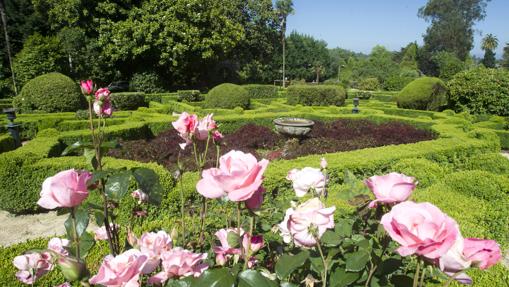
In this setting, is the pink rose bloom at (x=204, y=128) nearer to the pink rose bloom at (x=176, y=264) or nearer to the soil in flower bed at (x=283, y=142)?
the pink rose bloom at (x=176, y=264)

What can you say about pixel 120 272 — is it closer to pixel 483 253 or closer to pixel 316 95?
pixel 483 253

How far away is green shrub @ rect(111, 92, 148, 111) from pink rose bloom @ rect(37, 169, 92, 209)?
15.7m

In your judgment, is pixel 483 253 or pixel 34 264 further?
pixel 34 264

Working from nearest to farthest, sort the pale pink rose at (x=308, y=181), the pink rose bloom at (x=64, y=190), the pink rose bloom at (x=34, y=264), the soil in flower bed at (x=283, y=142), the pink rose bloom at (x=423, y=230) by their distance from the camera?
the pink rose bloom at (x=423, y=230)
the pink rose bloom at (x=64, y=190)
the pink rose bloom at (x=34, y=264)
the pale pink rose at (x=308, y=181)
the soil in flower bed at (x=283, y=142)

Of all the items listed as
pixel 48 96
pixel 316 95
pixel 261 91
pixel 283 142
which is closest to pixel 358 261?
pixel 283 142

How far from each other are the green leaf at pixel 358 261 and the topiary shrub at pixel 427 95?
636 inches

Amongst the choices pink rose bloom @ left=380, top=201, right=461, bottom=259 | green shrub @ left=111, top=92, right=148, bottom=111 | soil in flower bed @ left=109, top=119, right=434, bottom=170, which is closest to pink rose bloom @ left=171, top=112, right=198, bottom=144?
pink rose bloom @ left=380, top=201, right=461, bottom=259

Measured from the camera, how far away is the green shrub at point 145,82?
2294 cm

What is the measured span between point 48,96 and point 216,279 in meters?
14.3

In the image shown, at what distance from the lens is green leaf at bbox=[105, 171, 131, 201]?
120 centimetres

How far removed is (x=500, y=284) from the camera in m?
2.54

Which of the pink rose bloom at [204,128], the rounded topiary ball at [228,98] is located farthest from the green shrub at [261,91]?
the pink rose bloom at [204,128]

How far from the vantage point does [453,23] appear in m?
49.4

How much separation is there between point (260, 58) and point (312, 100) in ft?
57.3
